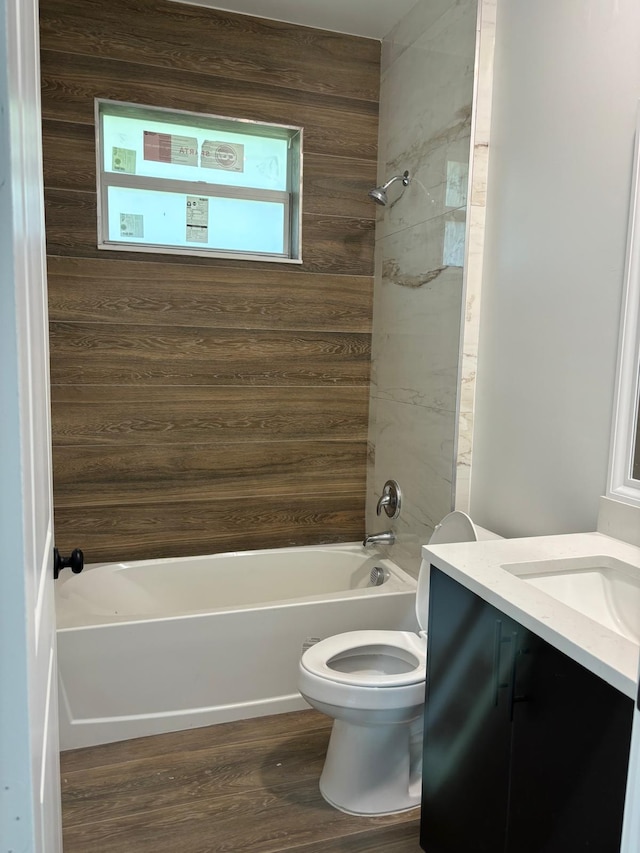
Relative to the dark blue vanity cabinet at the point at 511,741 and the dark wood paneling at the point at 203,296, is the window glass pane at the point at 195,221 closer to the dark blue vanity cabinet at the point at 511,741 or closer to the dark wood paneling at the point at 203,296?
the dark wood paneling at the point at 203,296

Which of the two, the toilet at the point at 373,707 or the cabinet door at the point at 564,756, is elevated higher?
the cabinet door at the point at 564,756

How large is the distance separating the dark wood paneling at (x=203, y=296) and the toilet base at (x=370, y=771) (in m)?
1.78

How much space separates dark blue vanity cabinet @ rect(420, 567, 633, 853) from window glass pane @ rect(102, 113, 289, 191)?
211 centimetres

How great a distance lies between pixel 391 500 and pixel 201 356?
1.09 metres

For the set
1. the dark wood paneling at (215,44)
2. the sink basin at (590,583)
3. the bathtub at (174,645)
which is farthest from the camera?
the dark wood paneling at (215,44)

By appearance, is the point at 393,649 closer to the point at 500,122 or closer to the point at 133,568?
the point at 133,568

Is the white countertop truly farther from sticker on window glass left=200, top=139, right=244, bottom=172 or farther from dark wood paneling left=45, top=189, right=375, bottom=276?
sticker on window glass left=200, top=139, right=244, bottom=172

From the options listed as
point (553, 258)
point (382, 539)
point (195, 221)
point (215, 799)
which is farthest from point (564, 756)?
point (195, 221)

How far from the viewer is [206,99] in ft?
8.97

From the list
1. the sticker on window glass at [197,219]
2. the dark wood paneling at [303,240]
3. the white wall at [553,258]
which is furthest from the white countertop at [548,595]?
the sticker on window glass at [197,219]

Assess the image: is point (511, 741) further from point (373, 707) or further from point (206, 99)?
point (206, 99)

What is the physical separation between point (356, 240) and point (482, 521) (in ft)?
4.87

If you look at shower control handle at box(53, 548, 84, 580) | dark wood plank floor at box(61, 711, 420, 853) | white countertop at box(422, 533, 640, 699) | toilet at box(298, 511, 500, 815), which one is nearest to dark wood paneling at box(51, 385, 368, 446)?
toilet at box(298, 511, 500, 815)

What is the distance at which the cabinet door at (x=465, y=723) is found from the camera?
1.36 meters
